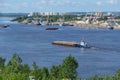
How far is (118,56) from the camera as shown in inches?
978

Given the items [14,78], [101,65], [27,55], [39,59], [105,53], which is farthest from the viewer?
[105,53]

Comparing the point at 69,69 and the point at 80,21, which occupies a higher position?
the point at 69,69

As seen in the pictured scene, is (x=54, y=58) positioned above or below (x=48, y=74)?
below

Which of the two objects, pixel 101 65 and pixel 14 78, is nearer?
pixel 14 78

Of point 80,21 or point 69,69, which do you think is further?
point 80,21

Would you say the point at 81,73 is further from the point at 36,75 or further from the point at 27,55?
the point at 27,55

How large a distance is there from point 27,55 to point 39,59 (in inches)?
76.6

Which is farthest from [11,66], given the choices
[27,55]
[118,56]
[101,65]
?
[118,56]

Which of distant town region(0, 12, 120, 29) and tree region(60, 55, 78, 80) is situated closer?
tree region(60, 55, 78, 80)

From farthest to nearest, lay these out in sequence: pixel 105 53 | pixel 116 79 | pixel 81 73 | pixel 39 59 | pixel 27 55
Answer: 1. pixel 105 53
2. pixel 27 55
3. pixel 39 59
4. pixel 81 73
5. pixel 116 79

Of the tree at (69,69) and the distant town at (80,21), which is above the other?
the tree at (69,69)

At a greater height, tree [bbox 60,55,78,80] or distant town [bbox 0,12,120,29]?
tree [bbox 60,55,78,80]

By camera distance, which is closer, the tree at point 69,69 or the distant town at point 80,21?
the tree at point 69,69

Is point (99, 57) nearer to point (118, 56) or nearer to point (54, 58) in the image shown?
point (118, 56)
